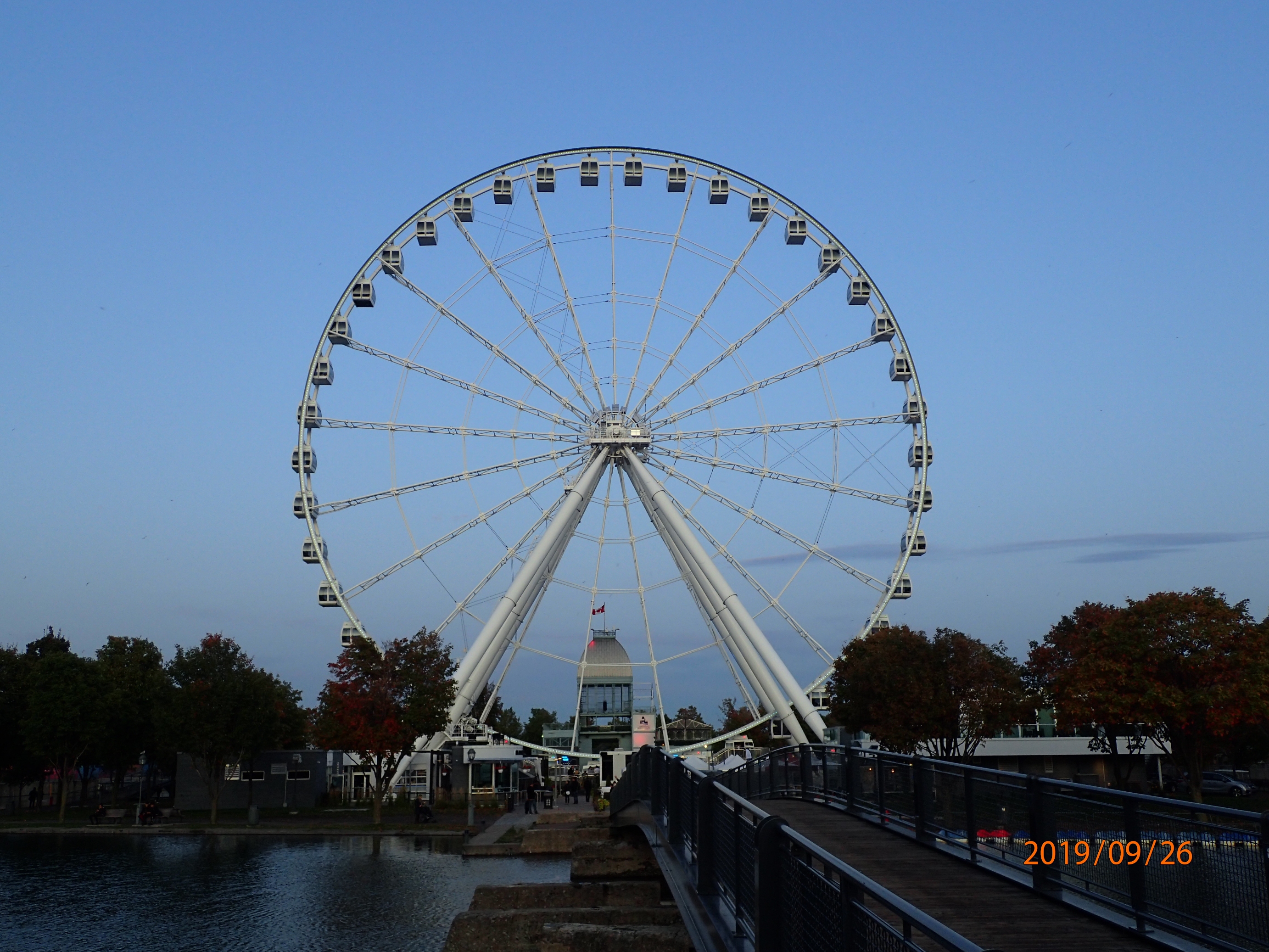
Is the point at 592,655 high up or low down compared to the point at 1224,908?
A: up

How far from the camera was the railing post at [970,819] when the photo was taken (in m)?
10.8

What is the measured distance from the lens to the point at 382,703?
41500 mm

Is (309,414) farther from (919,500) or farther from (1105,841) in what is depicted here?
(1105,841)

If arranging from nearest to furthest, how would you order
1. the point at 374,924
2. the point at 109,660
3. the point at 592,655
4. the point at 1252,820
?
the point at 1252,820 → the point at 374,924 → the point at 109,660 → the point at 592,655

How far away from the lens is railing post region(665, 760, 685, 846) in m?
14.4

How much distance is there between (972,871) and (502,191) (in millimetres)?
34408

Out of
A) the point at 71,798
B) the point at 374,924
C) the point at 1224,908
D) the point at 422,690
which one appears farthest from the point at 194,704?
the point at 1224,908

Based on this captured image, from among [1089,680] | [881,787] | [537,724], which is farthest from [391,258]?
[537,724]

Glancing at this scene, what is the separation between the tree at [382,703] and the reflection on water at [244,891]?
4.36 metres

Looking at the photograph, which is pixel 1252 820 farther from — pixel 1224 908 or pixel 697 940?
pixel 697 940

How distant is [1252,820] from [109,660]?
186 ft

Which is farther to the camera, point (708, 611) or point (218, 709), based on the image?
point (218, 709)

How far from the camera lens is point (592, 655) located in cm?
6944

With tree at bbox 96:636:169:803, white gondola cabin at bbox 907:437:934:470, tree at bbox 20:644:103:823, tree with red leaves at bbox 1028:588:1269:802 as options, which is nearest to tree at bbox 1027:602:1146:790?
tree with red leaves at bbox 1028:588:1269:802
